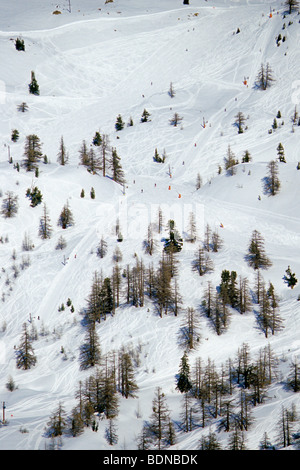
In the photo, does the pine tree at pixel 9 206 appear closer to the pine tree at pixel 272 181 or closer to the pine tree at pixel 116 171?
the pine tree at pixel 116 171

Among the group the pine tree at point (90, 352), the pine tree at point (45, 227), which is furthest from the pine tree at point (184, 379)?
the pine tree at point (45, 227)

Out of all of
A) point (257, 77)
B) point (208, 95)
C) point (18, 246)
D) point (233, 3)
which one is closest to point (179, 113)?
point (208, 95)

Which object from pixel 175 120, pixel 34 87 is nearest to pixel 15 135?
pixel 34 87

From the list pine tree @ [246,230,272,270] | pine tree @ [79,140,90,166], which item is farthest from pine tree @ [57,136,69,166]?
pine tree @ [246,230,272,270]

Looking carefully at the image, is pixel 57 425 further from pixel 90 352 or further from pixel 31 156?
pixel 31 156

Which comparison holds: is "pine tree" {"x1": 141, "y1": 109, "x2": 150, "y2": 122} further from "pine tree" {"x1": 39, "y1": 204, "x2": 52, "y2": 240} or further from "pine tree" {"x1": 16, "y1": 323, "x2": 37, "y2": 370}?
"pine tree" {"x1": 16, "y1": 323, "x2": 37, "y2": 370}
